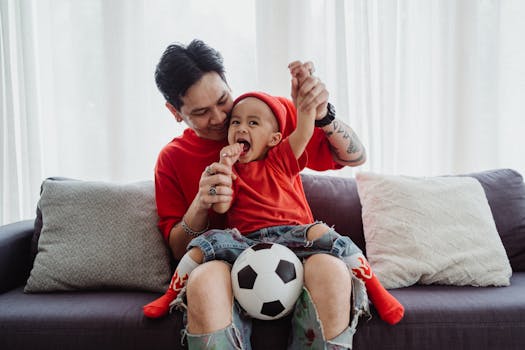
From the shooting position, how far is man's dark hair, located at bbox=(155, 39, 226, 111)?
4.55 feet

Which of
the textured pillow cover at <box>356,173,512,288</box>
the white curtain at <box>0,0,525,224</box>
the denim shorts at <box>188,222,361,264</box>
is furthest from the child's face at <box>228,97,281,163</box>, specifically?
the white curtain at <box>0,0,525,224</box>

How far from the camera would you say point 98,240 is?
1.49 meters

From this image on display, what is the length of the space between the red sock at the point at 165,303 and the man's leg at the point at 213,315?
99 mm

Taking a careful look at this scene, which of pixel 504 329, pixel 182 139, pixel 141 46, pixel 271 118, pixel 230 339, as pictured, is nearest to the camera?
pixel 230 339

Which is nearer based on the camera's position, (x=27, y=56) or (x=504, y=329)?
(x=504, y=329)

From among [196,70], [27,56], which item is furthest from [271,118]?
[27,56]

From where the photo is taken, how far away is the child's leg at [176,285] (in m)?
1.20

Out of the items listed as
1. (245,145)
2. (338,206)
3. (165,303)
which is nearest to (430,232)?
(338,206)

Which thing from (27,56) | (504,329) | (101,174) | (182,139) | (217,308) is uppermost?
(27,56)

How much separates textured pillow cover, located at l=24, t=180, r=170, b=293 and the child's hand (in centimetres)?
47

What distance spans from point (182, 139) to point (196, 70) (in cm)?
32

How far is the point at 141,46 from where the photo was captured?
2053mm

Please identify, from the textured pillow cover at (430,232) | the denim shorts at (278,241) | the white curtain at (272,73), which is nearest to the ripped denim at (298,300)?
the denim shorts at (278,241)

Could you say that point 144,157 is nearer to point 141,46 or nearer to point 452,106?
point 141,46
